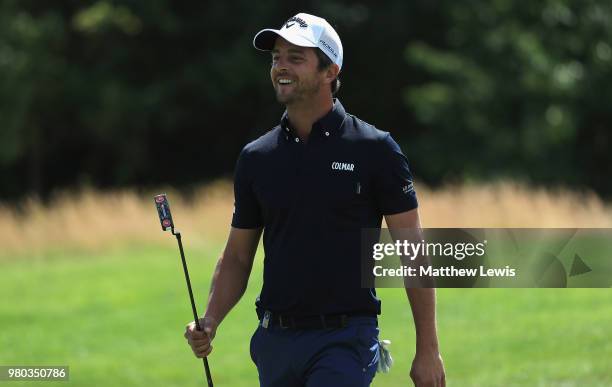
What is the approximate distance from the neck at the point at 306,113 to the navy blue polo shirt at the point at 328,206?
0.04m

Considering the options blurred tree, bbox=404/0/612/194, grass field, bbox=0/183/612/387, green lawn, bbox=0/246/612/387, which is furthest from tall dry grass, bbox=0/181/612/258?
blurred tree, bbox=404/0/612/194

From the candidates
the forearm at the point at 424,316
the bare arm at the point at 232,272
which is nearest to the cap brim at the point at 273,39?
the bare arm at the point at 232,272

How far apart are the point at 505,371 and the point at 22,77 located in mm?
26260

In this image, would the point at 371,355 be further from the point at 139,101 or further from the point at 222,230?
the point at 139,101

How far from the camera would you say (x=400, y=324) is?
591 inches

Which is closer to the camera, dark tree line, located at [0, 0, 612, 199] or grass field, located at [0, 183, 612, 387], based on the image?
grass field, located at [0, 183, 612, 387]

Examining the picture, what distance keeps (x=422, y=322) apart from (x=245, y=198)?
2.86ft

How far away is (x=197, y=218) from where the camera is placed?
25.0 metres

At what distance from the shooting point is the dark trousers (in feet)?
16.8

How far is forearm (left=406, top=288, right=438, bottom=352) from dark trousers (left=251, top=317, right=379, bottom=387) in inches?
8.0

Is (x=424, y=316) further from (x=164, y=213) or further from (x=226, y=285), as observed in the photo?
(x=164, y=213)

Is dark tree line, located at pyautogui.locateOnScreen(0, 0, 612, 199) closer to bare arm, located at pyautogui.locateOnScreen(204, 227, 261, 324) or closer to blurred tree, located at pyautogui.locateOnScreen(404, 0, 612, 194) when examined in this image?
blurred tree, located at pyautogui.locateOnScreen(404, 0, 612, 194)

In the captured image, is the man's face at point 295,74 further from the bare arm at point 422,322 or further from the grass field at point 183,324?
the grass field at point 183,324

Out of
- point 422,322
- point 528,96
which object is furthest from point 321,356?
point 528,96
